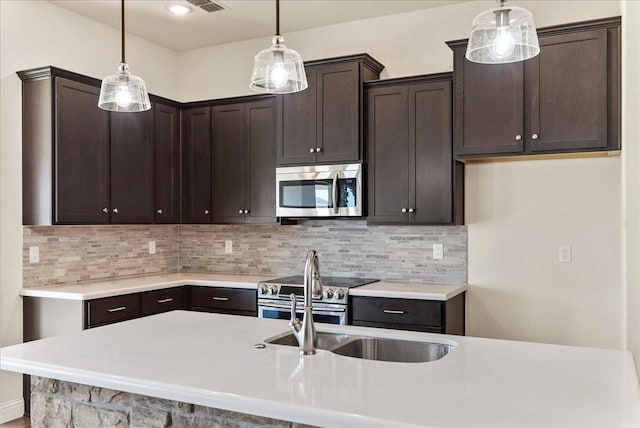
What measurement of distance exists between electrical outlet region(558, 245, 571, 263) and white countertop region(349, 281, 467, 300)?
0.66 metres

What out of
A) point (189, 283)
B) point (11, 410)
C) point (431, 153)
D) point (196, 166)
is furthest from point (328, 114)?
point (11, 410)

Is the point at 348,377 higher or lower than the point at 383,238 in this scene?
lower

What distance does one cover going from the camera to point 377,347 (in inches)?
89.3

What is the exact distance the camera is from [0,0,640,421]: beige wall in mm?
3684

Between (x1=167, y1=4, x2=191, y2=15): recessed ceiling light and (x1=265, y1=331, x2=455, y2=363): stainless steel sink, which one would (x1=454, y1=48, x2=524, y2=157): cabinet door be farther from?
(x1=167, y1=4, x2=191, y2=15): recessed ceiling light

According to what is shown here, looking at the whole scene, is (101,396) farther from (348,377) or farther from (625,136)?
(625,136)

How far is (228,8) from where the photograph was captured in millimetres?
4266

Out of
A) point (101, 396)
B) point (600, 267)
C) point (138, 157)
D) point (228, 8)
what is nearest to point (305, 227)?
point (138, 157)

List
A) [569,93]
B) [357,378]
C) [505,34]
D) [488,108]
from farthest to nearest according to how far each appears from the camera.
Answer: [488,108] → [569,93] → [505,34] → [357,378]

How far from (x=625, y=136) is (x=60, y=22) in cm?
390

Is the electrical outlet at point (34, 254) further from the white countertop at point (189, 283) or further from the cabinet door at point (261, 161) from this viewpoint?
the cabinet door at point (261, 161)

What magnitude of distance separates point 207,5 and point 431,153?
196 centimetres

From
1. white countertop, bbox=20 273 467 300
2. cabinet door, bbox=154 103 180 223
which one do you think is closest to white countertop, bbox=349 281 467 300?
white countertop, bbox=20 273 467 300

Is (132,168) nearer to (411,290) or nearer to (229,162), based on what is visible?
(229,162)
